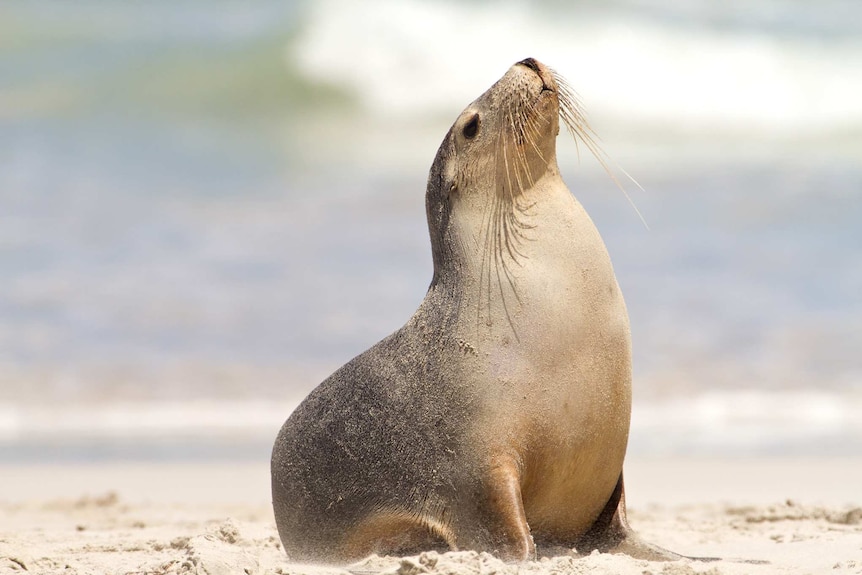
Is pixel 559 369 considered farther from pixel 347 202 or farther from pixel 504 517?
pixel 347 202

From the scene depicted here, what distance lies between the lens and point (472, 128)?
427 centimetres

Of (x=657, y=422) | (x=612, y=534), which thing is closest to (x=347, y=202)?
(x=657, y=422)

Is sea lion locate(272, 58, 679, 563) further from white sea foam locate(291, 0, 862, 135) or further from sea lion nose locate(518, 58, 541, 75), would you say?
white sea foam locate(291, 0, 862, 135)

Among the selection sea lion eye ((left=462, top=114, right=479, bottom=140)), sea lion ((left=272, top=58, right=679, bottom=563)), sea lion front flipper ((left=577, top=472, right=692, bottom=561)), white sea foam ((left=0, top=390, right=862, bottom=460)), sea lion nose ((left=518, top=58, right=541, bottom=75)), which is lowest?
sea lion front flipper ((left=577, top=472, right=692, bottom=561))

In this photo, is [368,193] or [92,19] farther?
[92,19]

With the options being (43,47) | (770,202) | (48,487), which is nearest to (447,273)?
(48,487)

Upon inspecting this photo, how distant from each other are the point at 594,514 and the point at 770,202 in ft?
38.9

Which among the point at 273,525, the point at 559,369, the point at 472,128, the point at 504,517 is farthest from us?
the point at 273,525

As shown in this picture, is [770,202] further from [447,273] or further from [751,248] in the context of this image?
[447,273]

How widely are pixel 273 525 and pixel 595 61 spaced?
1835 cm

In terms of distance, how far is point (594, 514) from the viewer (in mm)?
4121

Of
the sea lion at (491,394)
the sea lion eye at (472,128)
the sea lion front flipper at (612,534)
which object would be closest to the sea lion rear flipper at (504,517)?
the sea lion at (491,394)

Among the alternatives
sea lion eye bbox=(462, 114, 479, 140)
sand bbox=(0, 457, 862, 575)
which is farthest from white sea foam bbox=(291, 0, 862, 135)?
sea lion eye bbox=(462, 114, 479, 140)

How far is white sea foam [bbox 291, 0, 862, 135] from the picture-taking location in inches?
850
